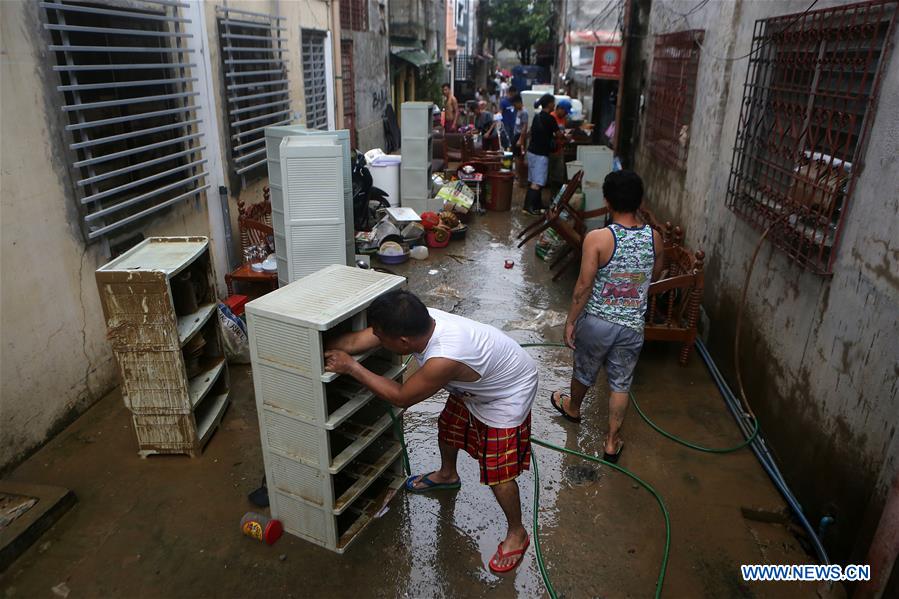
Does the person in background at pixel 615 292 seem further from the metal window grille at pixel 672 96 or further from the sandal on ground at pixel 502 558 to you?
the metal window grille at pixel 672 96

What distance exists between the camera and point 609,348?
3.94 meters

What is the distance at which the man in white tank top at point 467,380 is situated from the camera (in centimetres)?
268

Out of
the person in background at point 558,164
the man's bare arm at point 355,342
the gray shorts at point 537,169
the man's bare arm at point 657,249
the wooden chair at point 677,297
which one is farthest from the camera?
the person in background at point 558,164

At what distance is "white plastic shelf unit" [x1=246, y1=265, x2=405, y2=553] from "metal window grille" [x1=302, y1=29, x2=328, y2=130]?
280 inches

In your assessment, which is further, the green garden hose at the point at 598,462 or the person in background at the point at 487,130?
the person in background at the point at 487,130

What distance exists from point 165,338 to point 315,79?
24.3ft

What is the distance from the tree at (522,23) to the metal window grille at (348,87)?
25.3 meters

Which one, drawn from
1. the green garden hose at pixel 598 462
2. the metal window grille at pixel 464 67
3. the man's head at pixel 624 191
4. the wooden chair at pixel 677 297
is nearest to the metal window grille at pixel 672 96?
the wooden chair at pixel 677 297

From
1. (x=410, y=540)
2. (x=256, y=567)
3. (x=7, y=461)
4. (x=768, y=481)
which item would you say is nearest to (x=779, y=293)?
(x=768, y=481)

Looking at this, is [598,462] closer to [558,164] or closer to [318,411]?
[318,411]

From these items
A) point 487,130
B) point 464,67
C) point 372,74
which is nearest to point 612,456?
point 372,74

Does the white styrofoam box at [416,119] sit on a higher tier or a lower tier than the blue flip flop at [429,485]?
higher

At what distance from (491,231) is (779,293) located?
593cm

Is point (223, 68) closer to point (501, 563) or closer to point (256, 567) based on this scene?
point (256, 567)
